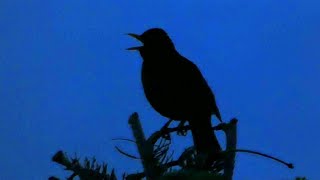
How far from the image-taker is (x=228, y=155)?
1261 millimetres

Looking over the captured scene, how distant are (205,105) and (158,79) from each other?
27.8 inches

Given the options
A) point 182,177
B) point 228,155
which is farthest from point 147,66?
point 182,177

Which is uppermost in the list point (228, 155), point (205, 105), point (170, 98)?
point (170, 98)

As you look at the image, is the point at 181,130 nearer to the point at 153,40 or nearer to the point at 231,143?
the point at 231,143

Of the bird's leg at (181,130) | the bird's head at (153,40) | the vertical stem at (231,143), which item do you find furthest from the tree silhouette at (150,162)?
the bird's head at (153,40)

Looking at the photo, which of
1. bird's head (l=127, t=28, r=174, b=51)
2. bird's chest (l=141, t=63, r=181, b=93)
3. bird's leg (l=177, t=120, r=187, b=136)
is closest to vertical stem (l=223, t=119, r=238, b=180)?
bird's leg (l=177, t=120, r=187, b=136)

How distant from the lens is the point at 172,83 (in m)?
3.50

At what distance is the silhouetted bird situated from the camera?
3235 mm

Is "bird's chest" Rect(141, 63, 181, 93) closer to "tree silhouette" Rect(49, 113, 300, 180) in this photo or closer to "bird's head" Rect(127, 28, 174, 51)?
"bird's head" Rect(127, 28, 174, 51)

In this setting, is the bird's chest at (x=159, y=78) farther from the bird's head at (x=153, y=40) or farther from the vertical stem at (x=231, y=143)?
the vertical stem at (x=231, y=143)

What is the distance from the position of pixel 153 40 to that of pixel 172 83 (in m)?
0.89

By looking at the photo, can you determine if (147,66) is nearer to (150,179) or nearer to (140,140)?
(140,140)

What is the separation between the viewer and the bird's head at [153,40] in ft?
13.6

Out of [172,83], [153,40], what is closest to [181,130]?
[172,83]
